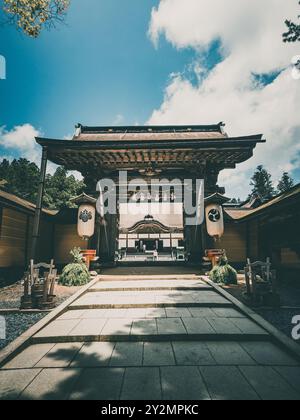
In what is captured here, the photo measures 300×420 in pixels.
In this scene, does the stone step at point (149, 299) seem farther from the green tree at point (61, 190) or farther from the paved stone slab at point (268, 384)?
the green tree at point (61, 190)

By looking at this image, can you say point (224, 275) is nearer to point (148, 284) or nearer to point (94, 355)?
point (148, 284)

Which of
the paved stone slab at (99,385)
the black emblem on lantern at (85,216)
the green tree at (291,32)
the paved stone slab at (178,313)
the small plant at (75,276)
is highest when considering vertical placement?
the green tree at (291,32)

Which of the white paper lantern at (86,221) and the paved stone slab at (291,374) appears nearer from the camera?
the paved stone slab at (291,374)

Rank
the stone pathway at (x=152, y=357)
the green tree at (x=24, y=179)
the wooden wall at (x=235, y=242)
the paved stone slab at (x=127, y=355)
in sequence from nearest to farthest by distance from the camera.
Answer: the stone pathway at (x=152, y=357)
the paved stone slab at (x=127, y=355)
the wooden wall at (x=235, y=242)
the green tree at (x=24, y=179)

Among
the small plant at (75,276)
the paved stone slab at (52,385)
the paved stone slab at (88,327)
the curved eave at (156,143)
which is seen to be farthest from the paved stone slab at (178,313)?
the curved eave at (156,143)

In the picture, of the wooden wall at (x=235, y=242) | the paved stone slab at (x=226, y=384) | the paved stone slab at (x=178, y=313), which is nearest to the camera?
the paved stone slab at (x=226, y=384)

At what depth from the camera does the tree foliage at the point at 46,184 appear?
29453mm

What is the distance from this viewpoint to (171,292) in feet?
23.1

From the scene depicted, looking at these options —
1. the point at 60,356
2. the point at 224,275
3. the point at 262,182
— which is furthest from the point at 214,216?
the point at 262,182

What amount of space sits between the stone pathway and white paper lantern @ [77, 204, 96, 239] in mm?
3907

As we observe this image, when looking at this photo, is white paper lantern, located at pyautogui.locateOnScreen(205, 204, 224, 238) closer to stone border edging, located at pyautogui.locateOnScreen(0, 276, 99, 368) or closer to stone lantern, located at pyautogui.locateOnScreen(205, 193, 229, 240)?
stone lantern, located at pyautogui.locateOnScreen(205, 193, 229, 240)

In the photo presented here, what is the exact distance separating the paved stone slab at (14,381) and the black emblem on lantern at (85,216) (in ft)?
21.4
